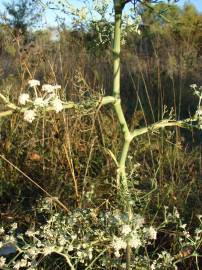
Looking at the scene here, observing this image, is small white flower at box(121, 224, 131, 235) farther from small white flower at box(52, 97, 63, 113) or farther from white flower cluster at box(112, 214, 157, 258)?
small white flower at box(52, 97, 63, 113)

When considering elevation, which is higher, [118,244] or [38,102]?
[38,102]

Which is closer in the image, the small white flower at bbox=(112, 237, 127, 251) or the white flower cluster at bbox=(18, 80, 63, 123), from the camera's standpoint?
the white flower cluster at bbox=(18, 80, 63, 123)

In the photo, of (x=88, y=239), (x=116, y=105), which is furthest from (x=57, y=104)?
(x=88, y=239)

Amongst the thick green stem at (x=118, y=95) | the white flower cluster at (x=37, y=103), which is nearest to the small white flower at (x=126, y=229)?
the thick green stem at (x=118, y=95)

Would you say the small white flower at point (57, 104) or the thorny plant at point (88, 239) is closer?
the small white flower at point (57, 104)

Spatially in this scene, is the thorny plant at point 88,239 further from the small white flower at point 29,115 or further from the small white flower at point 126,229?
the small white flower at point 29,115

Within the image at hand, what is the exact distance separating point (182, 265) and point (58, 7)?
1.68 m

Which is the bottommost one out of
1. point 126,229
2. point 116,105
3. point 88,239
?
point 88,239

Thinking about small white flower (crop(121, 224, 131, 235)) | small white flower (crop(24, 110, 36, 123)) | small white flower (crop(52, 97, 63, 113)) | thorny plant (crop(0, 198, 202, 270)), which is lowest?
thorny plant (crop(0, 198, 202, 270))

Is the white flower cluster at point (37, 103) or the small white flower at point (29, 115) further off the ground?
the white flower cluster at point (37, 103)

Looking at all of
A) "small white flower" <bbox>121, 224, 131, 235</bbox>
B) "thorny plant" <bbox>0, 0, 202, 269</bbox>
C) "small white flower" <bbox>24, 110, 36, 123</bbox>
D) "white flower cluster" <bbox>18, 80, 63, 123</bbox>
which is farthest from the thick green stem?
"small white flower" <bbox>24, 110, 36, 123</bbox>

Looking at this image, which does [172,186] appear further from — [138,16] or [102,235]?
[138,16]

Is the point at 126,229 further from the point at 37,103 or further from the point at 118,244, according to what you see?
the point at 37,103

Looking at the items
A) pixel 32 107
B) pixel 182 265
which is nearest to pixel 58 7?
pixel 32 107
